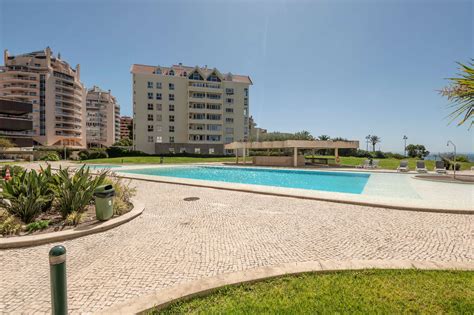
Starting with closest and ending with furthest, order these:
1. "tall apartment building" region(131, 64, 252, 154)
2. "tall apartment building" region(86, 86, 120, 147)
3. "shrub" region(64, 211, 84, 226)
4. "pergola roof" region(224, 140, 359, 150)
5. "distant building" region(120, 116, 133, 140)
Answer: "shrub" region(64, 211, 84, 226)
"pergola roof" region(224, 140, 359, 150)
"tall apartment building" region(131, 64, 252, 154)
"tall apartment building" region(86, 86, 120, 147)
"distant building" region(120, 116, 133, 140)

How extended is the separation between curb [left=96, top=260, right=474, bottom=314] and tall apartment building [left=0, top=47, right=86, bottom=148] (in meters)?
95.3

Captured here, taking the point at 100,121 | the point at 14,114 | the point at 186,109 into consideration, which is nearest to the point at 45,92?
the point at 100,121

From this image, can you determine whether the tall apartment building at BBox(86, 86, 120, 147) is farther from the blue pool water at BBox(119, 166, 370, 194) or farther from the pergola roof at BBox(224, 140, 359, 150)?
the blue pool water at BBox(119, 166, 370, 194)

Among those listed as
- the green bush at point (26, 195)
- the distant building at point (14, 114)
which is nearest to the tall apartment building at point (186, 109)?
the distant building at point (14, 114)

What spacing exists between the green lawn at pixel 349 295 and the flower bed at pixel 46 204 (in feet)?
16.8

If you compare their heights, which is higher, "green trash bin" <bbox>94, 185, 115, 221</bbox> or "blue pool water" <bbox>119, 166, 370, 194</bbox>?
"green trash bin" <bbox>94, 185, 115, 221</bbox>

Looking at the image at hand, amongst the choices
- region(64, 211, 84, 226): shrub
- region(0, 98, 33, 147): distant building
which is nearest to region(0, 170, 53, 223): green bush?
→ region(64, 211, 84, 226): shrub

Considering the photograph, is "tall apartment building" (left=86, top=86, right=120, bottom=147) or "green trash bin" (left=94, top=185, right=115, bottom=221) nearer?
"green trash bin" (left=94, top=185, right=115, bottom=221)

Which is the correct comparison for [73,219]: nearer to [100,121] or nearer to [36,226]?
[36,226]

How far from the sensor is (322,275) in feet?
12.8

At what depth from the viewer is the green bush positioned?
254 inches

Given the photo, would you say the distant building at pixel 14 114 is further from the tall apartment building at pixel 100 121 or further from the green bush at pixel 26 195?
the tall apartment building at pixel 100 121

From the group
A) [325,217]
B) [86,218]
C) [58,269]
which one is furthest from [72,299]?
[325,217]

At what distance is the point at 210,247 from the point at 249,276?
1.63m
